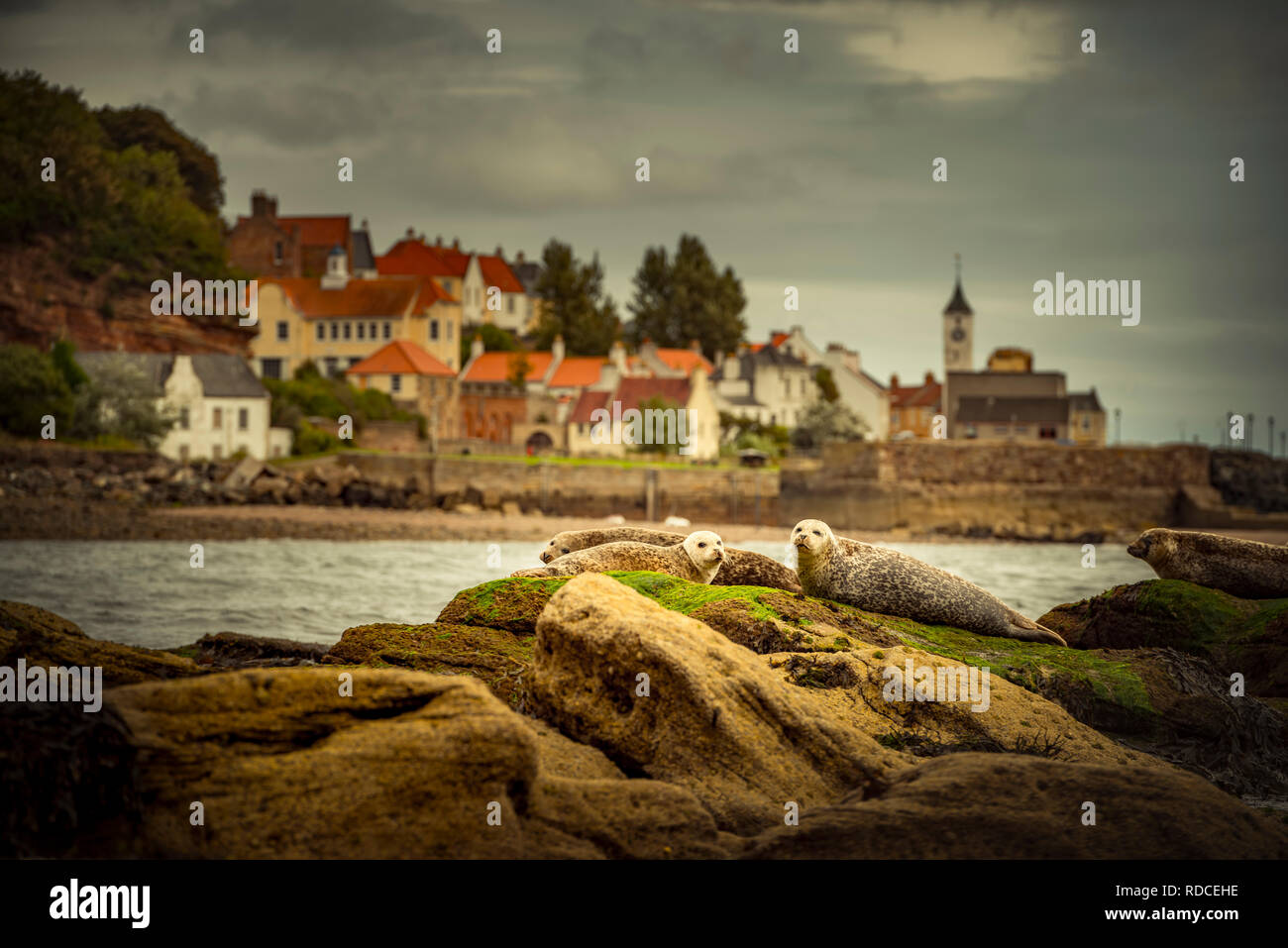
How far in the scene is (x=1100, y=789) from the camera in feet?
22.4

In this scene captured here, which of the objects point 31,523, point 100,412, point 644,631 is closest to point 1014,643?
point 644,631

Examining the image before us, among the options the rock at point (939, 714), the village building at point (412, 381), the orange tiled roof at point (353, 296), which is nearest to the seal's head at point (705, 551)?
the rock at point (939, 714)

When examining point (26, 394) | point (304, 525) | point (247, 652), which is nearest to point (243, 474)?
point (26, 394)

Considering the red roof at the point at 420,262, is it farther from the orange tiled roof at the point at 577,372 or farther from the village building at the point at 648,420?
the village building at the point at 648,420

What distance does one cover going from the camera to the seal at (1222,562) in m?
12.8

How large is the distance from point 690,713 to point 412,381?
82733 mm

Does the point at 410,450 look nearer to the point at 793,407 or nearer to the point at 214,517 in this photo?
the point at 214,517

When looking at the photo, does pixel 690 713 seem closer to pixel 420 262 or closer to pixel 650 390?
pixel 650 390

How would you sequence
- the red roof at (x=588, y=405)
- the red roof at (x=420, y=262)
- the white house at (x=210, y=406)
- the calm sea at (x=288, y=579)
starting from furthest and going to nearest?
the red roof at (x=420, y=262) < the red roof at (x=588, y=405) < the white house at (x=210, y=406) < the calm sea at (x=288, y=579)

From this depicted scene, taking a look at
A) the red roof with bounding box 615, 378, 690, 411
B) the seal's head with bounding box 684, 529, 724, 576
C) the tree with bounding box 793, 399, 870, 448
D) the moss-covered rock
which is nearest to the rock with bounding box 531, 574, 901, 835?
the seal's head with bounding box 684, 529, 724, 576

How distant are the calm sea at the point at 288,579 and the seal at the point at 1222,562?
43.7 ft

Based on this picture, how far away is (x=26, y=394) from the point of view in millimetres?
58875
